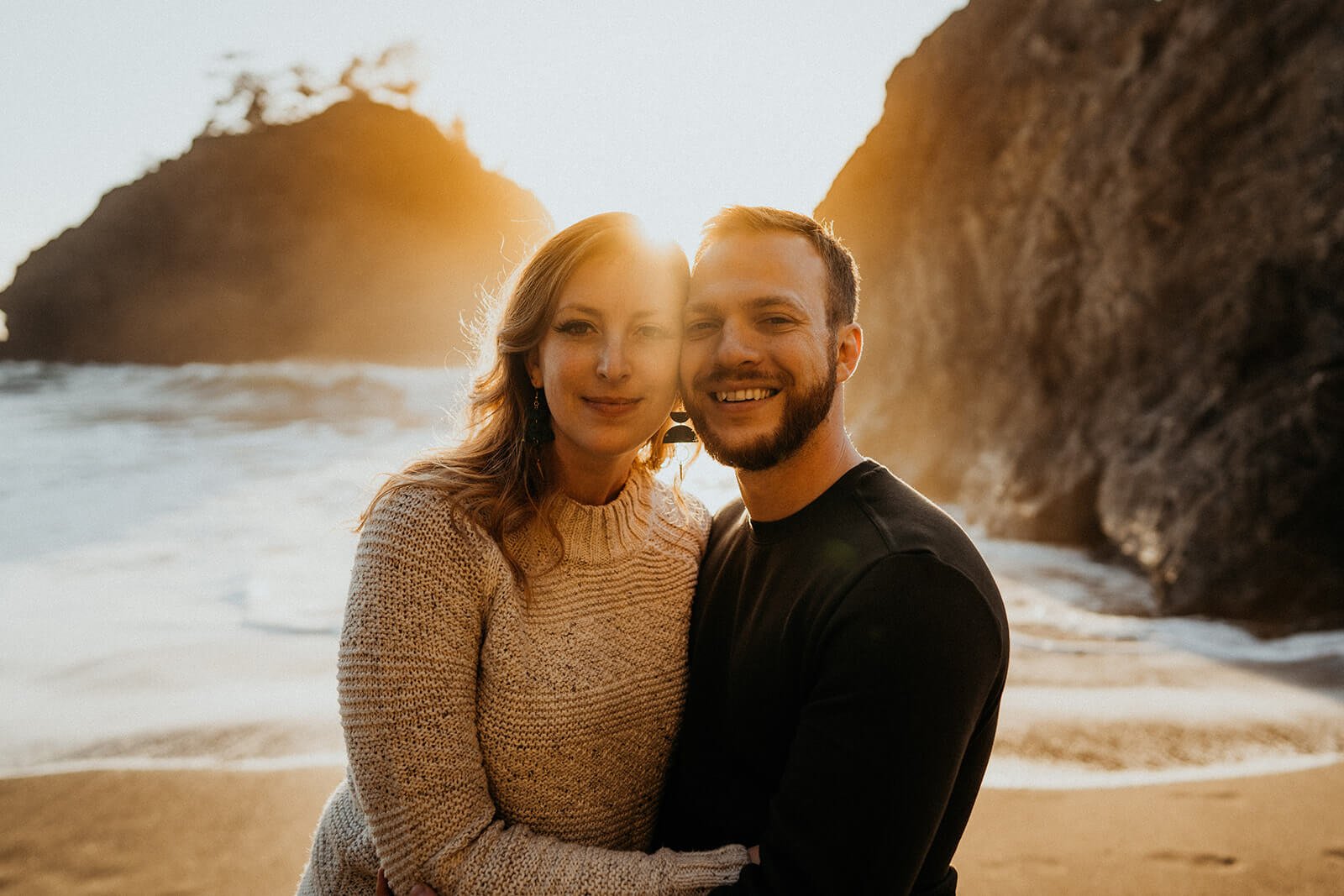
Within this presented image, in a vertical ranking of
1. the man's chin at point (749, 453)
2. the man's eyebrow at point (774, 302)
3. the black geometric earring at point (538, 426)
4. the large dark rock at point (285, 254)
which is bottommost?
the man's chin at point (749, 453)

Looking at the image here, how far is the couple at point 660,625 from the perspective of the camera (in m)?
1.59

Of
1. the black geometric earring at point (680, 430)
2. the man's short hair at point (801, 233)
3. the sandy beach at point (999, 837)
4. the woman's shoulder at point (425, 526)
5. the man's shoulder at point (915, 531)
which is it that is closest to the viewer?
the man's shoulder at point (915, 531)

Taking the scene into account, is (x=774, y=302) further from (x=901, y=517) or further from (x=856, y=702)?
(x=856, y=702)

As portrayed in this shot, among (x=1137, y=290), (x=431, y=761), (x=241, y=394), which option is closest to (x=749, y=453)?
(x=431, y=761)

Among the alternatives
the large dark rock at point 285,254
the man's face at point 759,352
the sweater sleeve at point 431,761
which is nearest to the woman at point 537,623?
the sweater sleeve at point 431,761

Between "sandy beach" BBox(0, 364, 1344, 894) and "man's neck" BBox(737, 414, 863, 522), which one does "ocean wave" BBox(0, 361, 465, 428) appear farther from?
"man's neck" BBox(737, 414, 863, 522)

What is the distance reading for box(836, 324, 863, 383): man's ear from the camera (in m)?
2.33

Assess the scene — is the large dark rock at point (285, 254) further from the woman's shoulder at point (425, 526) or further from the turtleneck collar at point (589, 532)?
the woman's shoulder at point (425, 526)

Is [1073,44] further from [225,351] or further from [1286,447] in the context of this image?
[225,351]

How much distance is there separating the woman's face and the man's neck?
0.36 meters

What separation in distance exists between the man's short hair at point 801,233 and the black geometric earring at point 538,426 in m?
0.59

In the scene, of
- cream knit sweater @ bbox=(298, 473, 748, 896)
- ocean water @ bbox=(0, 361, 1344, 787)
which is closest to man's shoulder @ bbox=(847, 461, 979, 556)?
cream knit sweater @ bbox=(298, 473, 748, 896)

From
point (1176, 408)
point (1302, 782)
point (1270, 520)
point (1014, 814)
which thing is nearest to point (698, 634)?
point (1014, 814)

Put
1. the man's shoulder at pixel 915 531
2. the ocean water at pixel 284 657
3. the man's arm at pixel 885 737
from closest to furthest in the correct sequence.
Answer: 1. the man's arm at pixel 885 737
2. the man's shoulder at pixel 915 531
3. the ocean water at pixel 284 657
